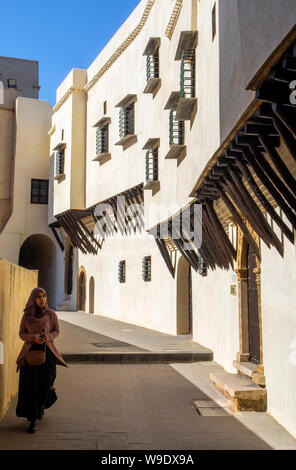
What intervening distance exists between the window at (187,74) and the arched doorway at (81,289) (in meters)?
15.3

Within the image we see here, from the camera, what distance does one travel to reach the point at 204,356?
38.4ft

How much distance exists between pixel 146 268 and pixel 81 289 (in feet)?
27.7

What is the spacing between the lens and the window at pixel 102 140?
67.8ft

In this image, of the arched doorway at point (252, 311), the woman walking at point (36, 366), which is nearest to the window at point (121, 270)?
the arched doorway at point (252, 311)

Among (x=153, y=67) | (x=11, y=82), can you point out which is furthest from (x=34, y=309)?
(x=11, y=82)

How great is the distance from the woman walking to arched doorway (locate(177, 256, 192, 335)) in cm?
875

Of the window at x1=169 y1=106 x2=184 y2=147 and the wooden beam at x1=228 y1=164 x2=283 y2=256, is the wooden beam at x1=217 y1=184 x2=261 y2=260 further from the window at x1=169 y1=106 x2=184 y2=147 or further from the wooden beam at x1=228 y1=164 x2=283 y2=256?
the window at x1=169 y1=106 x2=184 y2=147

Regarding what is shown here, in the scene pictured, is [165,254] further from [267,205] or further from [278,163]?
[278,163]

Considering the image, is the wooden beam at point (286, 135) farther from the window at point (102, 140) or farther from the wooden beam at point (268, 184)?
the window at point (102, 140)

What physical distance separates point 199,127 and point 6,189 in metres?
20.8

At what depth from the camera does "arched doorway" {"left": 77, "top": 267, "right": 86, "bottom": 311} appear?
990 inches

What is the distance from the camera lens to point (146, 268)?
17.9m

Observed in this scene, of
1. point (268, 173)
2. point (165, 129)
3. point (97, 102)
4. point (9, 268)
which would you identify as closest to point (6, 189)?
point (97, 102)

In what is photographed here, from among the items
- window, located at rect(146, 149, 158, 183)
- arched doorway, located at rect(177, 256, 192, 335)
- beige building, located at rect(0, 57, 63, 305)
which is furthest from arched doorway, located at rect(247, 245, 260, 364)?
beige building, located at rect(0, 57, 63, 305)
